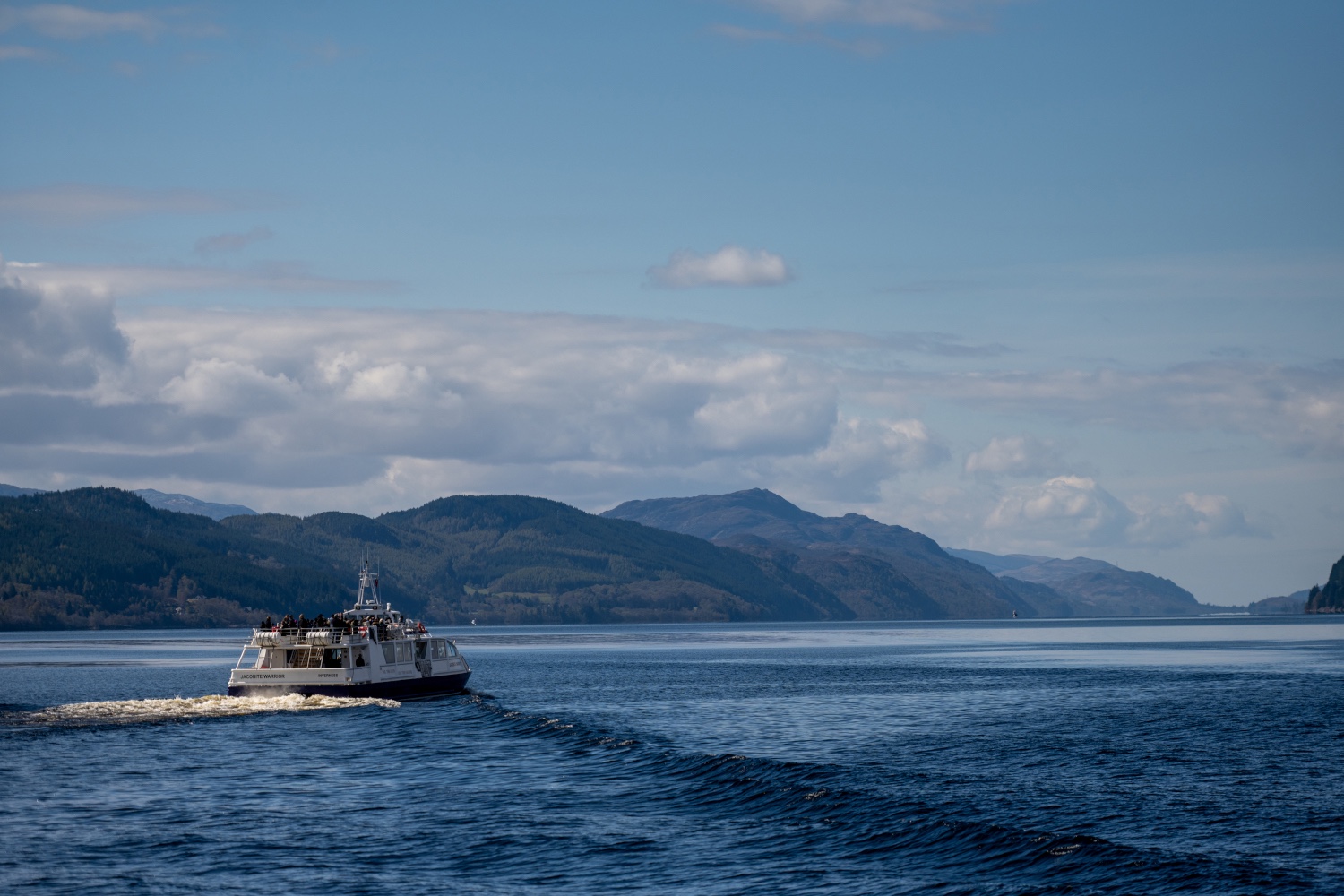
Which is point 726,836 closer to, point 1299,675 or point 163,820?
point 163,820

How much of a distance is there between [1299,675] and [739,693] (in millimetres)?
68879

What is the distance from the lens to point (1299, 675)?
156 m

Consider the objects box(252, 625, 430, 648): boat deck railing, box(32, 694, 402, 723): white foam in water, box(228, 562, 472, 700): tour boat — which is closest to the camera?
box(32, 694, 402, 723): white foam in water

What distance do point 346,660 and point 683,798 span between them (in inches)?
2310

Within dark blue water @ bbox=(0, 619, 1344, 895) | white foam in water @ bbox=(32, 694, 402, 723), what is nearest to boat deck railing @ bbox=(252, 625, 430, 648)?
white foam in water @ bbox=(32, 694, 402, 723)

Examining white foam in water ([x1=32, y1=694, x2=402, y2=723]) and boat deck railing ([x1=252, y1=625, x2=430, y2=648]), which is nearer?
white foam in water ([x1=32, y1=694, x2=402, y2=723])

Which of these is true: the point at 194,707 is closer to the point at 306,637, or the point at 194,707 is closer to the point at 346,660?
the point at 306,637

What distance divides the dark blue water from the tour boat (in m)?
4.66

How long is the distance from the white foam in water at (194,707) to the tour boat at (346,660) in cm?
114

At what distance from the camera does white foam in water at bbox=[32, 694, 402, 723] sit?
101 meters

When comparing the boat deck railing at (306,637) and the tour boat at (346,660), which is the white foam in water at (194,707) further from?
the boat deck railing at (306,637)

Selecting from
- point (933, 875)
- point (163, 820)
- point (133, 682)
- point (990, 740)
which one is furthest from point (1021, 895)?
point (133, 682)

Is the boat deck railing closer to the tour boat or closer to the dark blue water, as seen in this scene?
the tour boat

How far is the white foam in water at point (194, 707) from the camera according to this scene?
10131cm
